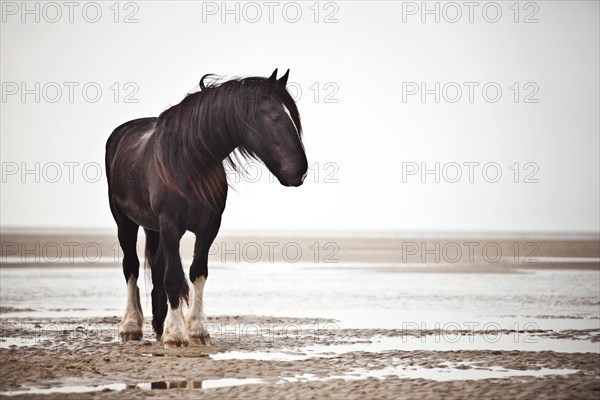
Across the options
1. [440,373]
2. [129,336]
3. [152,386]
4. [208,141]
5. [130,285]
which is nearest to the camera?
[152,386]

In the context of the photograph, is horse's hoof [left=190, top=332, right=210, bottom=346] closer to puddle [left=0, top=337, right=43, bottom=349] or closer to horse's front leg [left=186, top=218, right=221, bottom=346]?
horse's front leg [left=186, top=218, right=221, bottom=346]

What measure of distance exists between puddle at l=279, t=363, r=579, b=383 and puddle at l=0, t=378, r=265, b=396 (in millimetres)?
413

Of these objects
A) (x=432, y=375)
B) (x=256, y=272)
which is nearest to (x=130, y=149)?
(x=432, y=375)

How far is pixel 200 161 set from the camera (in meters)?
8.80

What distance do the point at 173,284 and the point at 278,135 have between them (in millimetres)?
2040

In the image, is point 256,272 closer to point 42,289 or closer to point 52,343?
point 42,289

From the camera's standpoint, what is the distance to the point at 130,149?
32.1 ft

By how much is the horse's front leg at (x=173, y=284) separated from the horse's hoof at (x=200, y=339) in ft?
0.75

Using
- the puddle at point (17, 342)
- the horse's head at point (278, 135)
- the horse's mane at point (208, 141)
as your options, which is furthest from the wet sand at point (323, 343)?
the horse's head at point (278, 135)

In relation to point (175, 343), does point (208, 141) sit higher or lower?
higher

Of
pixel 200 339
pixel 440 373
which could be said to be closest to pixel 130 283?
pixel 200 339

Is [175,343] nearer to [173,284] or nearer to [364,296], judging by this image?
[173,284]

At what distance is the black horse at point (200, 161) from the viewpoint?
8.40 m

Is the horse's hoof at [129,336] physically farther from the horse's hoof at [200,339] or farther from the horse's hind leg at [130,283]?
the horse's hoof at [200,339]
